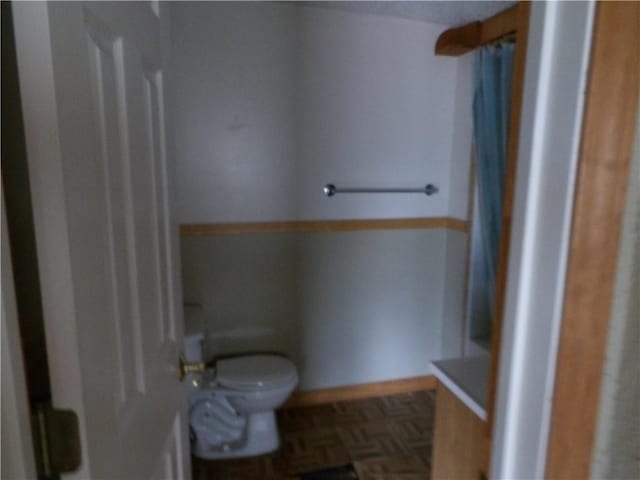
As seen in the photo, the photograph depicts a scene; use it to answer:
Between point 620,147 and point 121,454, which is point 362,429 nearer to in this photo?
point 121,454

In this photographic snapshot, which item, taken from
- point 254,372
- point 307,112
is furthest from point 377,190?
point 254,372

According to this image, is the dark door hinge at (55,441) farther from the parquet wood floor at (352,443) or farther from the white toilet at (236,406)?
the parquet wood floor at (352,443)

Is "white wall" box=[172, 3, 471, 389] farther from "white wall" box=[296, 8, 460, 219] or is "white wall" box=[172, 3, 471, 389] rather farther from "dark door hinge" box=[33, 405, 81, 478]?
"dark door hinge" box=[33, 405, 81, 478]

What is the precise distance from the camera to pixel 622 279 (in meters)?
0.54

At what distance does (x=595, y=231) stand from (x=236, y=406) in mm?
1880

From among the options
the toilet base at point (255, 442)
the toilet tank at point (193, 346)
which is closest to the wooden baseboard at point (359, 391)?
the toilet base at point (255, 442)

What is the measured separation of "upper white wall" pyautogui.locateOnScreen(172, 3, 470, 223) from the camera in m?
2.07

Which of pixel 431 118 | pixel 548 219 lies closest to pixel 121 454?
pixel 548 219

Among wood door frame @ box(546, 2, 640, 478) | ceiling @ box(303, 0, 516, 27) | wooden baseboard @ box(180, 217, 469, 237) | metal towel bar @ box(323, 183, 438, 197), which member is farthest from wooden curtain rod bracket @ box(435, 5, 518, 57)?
wood door frame @ box(546, 2, 640, 478)

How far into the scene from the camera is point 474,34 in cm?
212

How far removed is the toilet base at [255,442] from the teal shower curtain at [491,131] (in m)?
1.30

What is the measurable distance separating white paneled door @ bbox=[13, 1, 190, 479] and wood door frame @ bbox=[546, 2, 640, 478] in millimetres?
600

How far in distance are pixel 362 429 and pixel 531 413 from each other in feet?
6.13

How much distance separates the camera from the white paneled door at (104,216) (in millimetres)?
414
